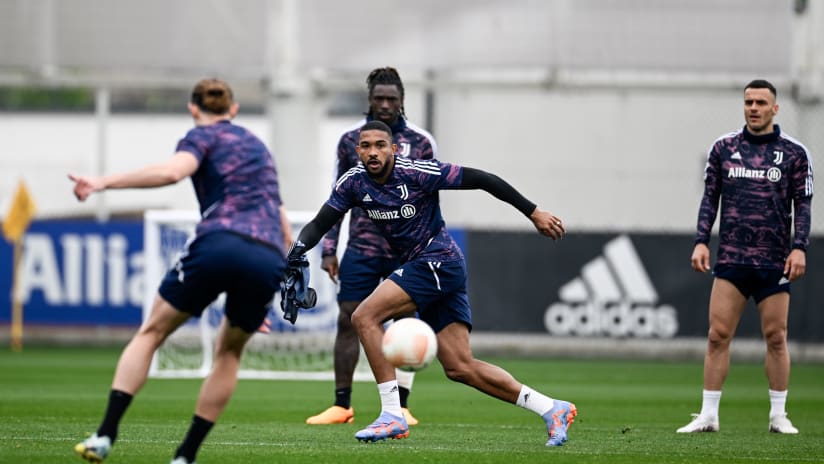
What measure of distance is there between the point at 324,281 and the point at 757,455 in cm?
885

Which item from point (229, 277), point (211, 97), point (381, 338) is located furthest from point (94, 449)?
point (381, 338)

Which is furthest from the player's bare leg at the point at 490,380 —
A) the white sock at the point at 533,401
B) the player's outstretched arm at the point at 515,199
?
the player's outstretched arm at the point at 515,199

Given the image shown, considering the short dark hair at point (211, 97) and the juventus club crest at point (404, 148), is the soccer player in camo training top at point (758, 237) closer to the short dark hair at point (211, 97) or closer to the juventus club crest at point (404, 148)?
the juventus club crest at point (404, 148)

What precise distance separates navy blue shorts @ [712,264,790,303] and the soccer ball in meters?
3.16

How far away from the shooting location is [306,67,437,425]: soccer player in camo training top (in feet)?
33.8

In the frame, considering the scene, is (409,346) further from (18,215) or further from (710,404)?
(18,215)

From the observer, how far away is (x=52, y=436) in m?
8.90

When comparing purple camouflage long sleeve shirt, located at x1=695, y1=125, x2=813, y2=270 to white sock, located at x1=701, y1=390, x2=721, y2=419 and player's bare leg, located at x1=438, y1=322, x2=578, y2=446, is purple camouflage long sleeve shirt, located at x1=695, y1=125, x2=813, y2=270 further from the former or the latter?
player's bare leg, located at x1=438, y1=322, x2=578, y2=446

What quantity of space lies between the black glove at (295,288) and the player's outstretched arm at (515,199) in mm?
1151

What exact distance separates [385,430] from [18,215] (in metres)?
12.0

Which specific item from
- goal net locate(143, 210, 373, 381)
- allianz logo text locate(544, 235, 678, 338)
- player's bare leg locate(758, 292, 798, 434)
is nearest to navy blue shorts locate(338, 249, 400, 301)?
player's bare leg locate(758, 292, 798, 434)

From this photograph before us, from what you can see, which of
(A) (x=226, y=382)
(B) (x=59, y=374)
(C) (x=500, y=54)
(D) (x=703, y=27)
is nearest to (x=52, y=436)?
(A) (x=226, y=382)

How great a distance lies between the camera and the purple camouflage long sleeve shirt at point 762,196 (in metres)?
10.3

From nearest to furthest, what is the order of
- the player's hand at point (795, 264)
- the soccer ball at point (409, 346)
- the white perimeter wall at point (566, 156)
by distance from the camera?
the soccer ball at point (409, 346) → the player's hand at point (795, 264) → the white perimeter wall at point (566, 156)
